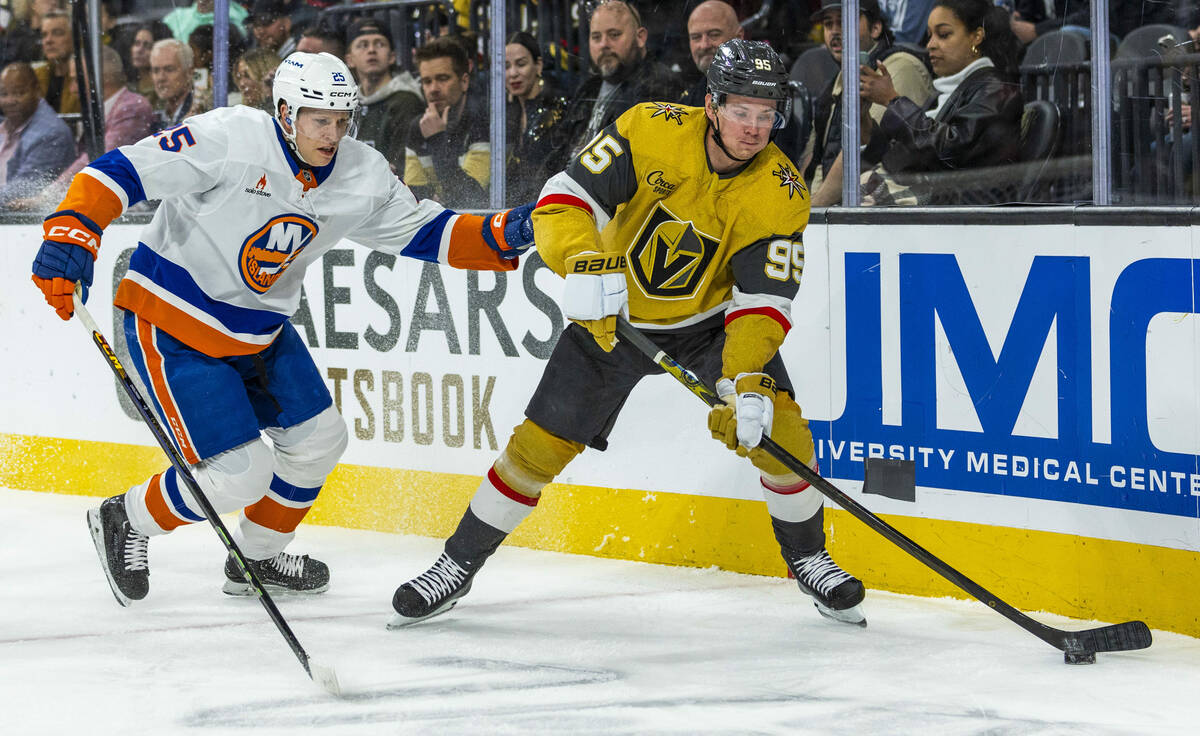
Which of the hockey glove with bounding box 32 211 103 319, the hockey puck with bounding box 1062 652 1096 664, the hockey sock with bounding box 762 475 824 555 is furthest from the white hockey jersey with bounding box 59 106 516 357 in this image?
the hockey puck with bounding box 1062 652 1096 664

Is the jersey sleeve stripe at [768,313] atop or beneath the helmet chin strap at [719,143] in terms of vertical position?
beneath

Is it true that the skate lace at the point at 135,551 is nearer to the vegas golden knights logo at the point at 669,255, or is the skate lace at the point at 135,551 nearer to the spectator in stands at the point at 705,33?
the vegas golden knights logo at the point at 669,255

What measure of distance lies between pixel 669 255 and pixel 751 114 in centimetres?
38

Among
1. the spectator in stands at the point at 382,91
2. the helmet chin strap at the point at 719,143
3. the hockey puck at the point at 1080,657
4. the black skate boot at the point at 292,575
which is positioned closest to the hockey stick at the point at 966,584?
the hockey puck at the point at 1080,657

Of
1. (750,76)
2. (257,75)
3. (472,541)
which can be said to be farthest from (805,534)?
(257,75)

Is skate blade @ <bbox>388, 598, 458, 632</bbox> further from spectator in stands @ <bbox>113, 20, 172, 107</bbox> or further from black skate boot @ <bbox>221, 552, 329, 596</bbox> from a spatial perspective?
spectator in stands @ <bbox>113, 20, 172, 107</bbox>

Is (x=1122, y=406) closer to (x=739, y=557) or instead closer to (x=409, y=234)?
(x=739, y=557)

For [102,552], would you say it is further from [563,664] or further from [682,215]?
[682,215]

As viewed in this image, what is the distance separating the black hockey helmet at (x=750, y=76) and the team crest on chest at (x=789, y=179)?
107 millimetres

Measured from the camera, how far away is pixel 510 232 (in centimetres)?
321

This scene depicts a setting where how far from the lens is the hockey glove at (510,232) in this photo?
3.20 meters

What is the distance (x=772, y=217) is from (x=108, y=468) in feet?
8.98

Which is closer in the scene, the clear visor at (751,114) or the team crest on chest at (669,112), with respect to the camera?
the clear visor at (751,114)

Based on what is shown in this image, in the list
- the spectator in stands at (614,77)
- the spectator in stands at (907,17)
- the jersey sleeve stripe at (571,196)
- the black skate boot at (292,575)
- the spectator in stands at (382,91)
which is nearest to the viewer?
the jersey sleeve stripe at (571,196)
